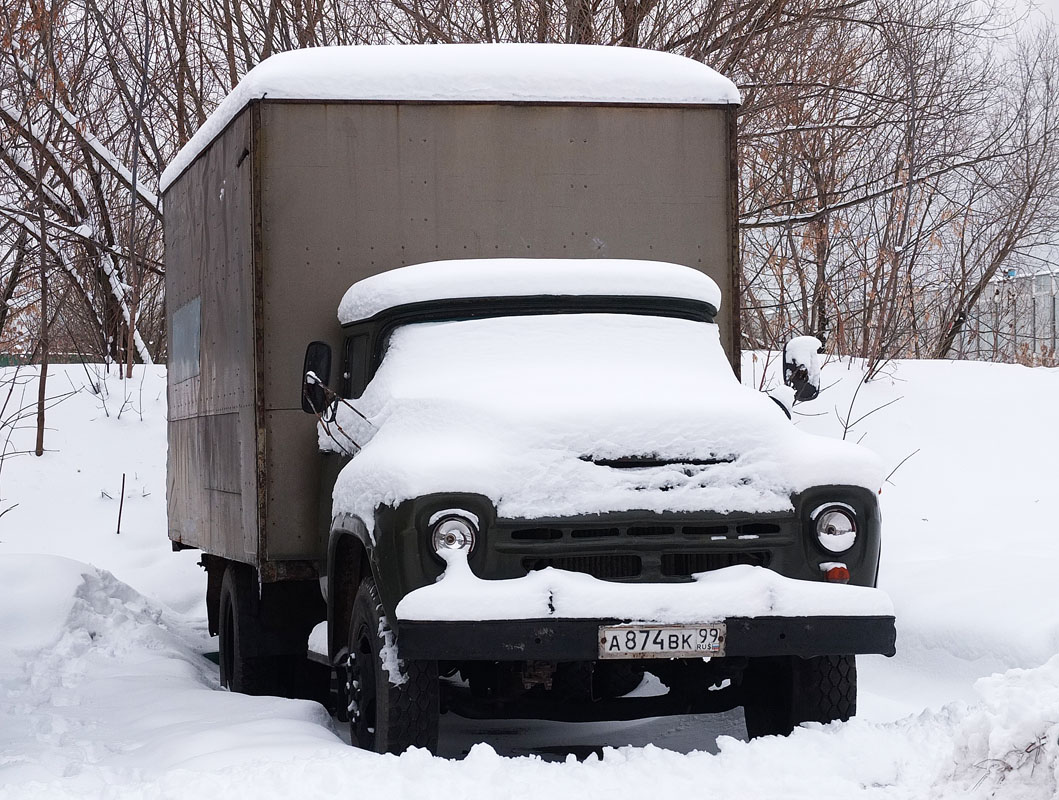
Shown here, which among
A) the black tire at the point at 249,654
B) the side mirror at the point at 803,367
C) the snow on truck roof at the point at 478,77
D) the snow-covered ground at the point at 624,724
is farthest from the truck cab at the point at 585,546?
the black tire at the point at 249,654

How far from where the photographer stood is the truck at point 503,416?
5.26 meters

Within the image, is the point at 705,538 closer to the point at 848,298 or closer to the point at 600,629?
the point at 600,629

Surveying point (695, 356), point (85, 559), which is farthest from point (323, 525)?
point (85, 559)

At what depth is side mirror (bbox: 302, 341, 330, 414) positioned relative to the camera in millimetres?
6320

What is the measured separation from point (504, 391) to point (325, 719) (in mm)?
1906

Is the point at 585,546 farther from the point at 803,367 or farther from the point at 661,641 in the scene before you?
the point at 803,367

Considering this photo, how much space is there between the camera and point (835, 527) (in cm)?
555

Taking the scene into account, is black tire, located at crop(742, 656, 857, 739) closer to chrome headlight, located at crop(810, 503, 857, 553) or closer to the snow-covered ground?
the snow-covered ground

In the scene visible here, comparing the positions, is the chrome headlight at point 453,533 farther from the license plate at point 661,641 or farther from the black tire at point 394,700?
the license plate at point 661,641

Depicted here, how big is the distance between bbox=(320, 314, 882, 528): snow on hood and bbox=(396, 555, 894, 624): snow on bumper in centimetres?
27

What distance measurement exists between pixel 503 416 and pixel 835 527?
4.53 ft

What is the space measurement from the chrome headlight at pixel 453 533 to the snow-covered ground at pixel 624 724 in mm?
787

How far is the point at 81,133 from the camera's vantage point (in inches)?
765

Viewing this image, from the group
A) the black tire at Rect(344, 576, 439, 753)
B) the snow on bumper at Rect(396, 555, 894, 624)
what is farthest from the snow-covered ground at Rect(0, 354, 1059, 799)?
the snow on bumper at Rect(396, 555, 894, 624)
